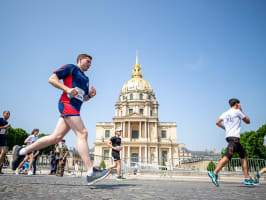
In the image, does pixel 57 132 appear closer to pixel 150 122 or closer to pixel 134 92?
pixel 150 122

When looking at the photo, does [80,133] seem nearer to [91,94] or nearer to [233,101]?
[91,94]

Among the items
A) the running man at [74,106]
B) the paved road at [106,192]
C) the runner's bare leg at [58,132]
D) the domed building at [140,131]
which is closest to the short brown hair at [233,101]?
the paved road at [106,192]

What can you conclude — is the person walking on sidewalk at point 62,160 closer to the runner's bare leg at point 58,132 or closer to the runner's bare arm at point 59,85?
the runner's bare leg at point 58,132

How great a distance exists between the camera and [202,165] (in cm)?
1677

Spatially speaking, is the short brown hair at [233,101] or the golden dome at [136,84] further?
the golden dome at [136,84]

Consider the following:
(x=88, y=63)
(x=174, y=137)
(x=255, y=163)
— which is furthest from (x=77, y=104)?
(x=174, y=137)

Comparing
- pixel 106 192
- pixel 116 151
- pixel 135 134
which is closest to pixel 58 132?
pixel 106 192

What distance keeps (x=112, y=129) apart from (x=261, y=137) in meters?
31.8

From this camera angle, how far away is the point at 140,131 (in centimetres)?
4984

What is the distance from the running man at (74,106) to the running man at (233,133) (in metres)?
2.48

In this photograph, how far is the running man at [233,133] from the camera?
436cm

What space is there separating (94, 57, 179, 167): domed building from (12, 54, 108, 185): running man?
43.7 m

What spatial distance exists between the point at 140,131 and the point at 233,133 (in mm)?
45876

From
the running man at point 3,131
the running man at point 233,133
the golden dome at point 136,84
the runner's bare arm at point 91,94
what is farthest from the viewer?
the golden dome at point 136,84
